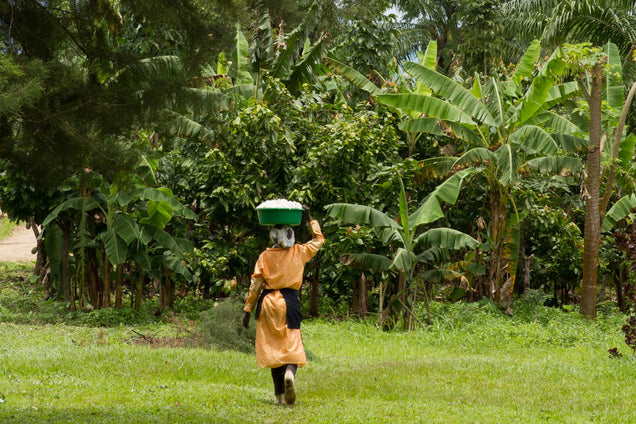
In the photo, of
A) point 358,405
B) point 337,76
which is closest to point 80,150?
point 358,405

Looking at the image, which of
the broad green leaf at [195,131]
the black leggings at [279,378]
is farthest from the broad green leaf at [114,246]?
the black leggings at [279,378]

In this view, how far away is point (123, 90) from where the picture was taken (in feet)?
18.9

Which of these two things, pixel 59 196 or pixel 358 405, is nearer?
pixel 358 405

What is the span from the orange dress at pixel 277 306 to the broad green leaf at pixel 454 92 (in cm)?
672

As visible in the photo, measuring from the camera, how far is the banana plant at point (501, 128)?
42.0 feet

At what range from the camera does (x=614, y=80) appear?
14.6 meters

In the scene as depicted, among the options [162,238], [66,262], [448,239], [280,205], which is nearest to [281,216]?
[280,205]

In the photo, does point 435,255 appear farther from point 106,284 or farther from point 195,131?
point 106,284

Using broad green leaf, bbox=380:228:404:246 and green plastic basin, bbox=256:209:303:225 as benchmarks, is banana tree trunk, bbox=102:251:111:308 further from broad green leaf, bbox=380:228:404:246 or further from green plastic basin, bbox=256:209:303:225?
green plastic basin, bbox=256:209:303:225

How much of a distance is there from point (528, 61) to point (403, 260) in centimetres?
464

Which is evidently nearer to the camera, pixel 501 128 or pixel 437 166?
pixel 501 128

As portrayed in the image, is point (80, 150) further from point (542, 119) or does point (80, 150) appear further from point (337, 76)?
point (337, 76)

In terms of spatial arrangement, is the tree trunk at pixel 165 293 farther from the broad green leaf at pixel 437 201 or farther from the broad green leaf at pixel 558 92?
the broad green leaf at pixel 558 92

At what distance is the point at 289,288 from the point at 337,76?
A: 409 inches
